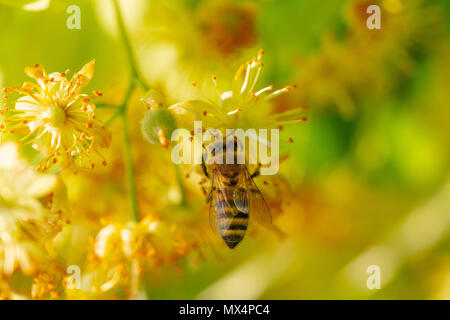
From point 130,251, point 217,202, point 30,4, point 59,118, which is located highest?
point 30,4

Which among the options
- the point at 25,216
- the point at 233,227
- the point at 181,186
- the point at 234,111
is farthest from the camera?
the point at 181,186

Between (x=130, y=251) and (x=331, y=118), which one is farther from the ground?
(x=331, y=118)

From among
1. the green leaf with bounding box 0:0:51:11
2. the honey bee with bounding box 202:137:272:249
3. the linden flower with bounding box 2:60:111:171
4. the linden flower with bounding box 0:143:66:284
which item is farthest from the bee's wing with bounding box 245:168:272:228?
the green leaf with bounding box 0:0:51:11

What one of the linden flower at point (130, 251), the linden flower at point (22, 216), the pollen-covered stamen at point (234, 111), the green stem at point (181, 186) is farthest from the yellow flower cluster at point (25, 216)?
the pollen-covered stamen at point (234, 111)

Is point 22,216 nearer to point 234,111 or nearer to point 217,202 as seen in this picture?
point 217,202

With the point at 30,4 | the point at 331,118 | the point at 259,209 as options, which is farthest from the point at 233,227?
the point at 331,118
